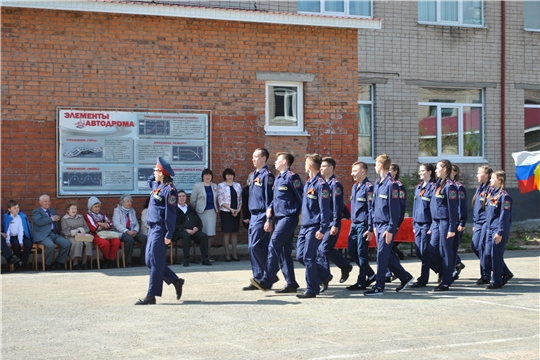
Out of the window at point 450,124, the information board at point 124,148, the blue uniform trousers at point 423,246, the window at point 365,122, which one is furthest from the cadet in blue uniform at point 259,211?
the window at point 450,124

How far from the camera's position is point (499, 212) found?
12258 millimetres

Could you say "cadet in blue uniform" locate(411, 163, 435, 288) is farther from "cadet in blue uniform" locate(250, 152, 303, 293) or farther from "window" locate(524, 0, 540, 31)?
"window" locate(524, 0, 540, 31)

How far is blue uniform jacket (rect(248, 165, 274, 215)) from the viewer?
37.9ft

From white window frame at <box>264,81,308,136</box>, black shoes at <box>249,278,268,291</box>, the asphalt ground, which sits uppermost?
white window frame at <box>264,81,308,136</box>

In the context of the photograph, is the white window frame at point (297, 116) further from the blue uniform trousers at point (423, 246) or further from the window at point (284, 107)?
the blue uniform trousers at point (423, 246)

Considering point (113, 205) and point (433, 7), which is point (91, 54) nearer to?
point (113, 205)

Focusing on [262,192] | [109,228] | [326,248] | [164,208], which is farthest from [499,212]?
[109,228]

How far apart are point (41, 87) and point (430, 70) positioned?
1163 cm

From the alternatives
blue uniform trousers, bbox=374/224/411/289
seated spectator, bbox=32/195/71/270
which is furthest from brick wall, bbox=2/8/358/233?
blue uniform trousers, bbox=374/224/411/289

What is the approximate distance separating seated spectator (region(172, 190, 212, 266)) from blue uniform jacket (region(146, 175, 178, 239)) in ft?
16.4

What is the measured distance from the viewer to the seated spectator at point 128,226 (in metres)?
15.4

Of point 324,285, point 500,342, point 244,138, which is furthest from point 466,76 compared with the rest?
point 500,342

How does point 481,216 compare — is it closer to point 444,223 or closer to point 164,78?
point 444,223

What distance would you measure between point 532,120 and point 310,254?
15657mm
